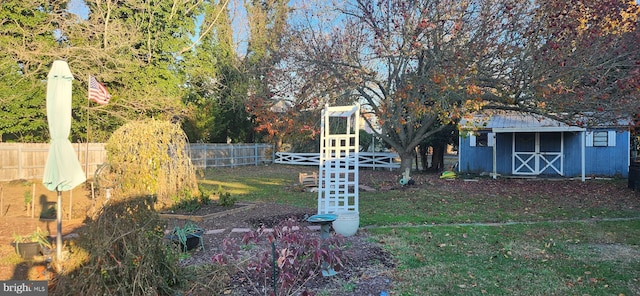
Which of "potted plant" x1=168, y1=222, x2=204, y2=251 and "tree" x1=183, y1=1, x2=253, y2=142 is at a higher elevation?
"tree" x1=183, y1=1, x2=253, y2=142

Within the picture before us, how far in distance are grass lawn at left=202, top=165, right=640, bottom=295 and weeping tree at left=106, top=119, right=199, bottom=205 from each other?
7.71ft

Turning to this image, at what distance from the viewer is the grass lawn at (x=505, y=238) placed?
4484mm

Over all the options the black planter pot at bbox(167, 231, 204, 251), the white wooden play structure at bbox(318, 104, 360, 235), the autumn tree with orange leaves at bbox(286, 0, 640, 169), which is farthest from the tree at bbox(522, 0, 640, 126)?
the black planter pot at bbox(167, 231, 204, 251)

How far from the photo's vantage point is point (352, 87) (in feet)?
40.1

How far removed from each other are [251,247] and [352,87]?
7337mm

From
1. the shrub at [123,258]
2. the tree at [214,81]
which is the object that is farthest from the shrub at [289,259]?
the tree at [214,81]

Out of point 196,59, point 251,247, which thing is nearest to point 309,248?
point 251,247

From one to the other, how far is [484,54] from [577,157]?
10.9 metres

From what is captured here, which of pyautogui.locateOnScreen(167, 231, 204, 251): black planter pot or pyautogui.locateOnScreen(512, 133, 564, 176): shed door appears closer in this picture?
pyautogui.locateOnScreen(167, 231, 204, 251): black planter pot

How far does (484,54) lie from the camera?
10.2 metres

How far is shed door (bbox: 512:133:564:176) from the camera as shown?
59.6ft

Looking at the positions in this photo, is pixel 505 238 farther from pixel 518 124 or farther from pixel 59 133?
pixel 518 124

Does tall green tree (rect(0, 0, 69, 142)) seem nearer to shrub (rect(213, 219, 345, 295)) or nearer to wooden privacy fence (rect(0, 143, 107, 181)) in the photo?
wooden privacy fence (rect(0, 143, 107, 181))

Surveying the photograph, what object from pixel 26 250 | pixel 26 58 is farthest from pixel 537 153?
pixel 26 58
